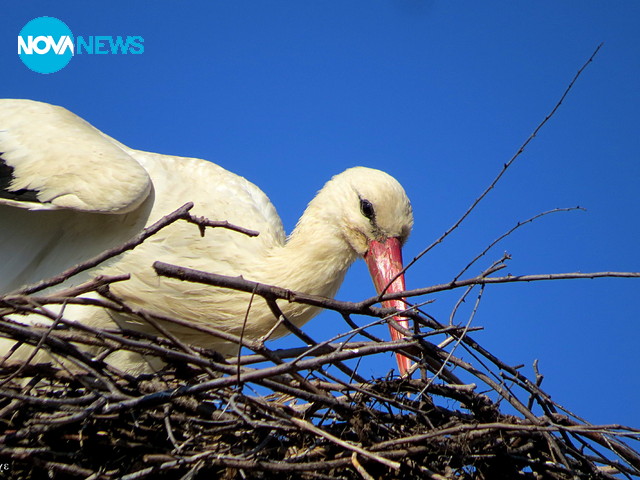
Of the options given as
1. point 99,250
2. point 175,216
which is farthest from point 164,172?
point 175,216

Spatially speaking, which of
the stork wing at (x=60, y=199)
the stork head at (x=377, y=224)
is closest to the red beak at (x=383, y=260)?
the stork head at (x=377, y=224)

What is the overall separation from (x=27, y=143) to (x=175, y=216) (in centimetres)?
128

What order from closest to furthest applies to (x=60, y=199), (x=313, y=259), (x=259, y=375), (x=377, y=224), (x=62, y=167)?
(x=259, y=375), (x=60, y=199), (x=62, y=167), (x=313, y=259), (x=377, y=224)

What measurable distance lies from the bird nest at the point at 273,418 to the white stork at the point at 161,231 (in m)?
0.65

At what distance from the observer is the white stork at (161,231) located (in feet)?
9.52

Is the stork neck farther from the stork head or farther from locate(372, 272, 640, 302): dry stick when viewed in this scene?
locate(372, 272, 640, 302): dry stick

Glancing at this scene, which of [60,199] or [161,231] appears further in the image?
[161,231]

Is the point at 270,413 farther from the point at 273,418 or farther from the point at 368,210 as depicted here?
the point at 368,210

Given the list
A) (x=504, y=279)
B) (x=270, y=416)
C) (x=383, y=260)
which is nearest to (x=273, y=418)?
(x=270, y=416)

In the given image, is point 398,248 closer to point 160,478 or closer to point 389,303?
point 389,303

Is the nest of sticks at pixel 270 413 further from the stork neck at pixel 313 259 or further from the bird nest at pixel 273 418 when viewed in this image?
the stork neck at pixel 313 259

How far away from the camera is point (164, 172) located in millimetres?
3266

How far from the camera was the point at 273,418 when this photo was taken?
85.1 inches

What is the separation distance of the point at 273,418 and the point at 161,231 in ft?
3.58
